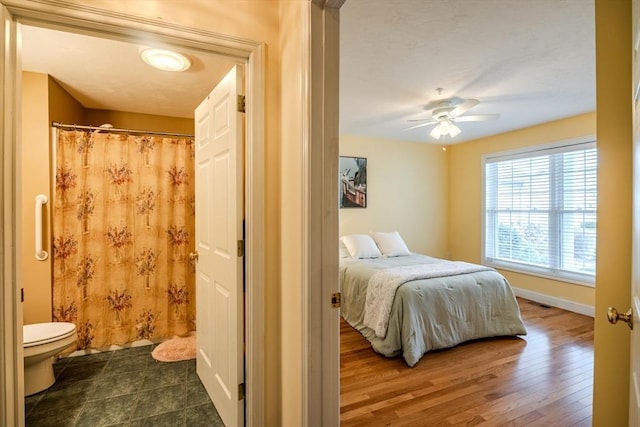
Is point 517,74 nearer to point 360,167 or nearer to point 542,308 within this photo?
point 360,167

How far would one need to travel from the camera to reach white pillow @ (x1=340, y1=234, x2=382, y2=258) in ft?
13.1

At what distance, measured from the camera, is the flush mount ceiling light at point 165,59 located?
210cm

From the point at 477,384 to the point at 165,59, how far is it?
3.30 metres

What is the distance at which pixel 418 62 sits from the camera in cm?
244

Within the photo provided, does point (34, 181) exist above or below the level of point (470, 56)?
below

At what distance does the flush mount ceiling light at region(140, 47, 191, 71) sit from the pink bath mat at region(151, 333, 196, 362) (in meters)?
2.38

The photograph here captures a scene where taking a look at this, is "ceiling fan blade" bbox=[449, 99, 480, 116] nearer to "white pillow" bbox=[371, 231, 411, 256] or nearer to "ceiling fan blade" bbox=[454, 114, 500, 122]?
"ceiling fan blade" bbox=[454, 114, 500, 122]

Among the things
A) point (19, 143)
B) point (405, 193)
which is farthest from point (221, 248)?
point (405, 193)

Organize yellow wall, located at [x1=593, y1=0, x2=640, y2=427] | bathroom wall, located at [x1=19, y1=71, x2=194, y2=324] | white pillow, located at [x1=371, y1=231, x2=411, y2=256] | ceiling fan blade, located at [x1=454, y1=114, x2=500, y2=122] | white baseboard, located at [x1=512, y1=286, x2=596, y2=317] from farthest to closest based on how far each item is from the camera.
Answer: white pillow, located at [x1=371, y1=231, x2=411, y2=256] → white baseboard, located at [x1=512, y1=286, x2=596, y2=317] → ceiling fan blade, located at [x1=454, y1=114, x2=500, y2=122] → bathroom wall, located at [x1=19, y1=71, x2=194, y2=324] → yellow wall, located at [x1=593, y1=0, x2=640, y2=427]

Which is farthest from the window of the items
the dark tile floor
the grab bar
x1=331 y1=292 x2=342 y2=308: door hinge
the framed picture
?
the grab bar

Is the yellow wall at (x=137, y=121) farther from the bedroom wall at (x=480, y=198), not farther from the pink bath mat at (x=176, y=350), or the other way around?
the bedroom wall at (x=480, y=198)

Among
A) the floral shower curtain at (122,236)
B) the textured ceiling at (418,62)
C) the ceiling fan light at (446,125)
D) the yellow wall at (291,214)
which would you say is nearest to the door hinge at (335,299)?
the yellow wall at (291,214)

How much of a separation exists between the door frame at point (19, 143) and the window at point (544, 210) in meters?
3.79

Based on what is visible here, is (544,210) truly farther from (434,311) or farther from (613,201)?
(613,201)
